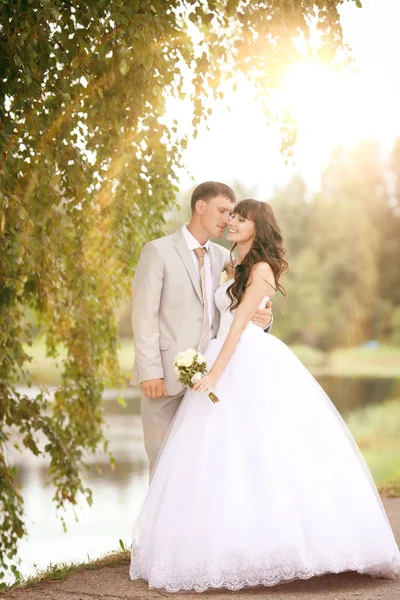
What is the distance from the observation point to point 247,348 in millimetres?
4449

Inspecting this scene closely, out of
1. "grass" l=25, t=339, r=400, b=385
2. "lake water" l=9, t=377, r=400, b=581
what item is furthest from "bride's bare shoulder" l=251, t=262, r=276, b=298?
"grass" l=25, t=339, r=400, b=385

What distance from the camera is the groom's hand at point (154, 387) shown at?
450 centimetres

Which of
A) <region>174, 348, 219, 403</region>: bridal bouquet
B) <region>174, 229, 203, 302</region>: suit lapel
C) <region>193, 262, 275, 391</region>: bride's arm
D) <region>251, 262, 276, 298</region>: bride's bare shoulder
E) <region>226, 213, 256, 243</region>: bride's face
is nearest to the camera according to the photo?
<region>174, 348, 219, 403</region>: bridal bouquet

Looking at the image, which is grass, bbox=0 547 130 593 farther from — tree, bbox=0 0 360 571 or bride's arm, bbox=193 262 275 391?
bride's arm, bbox=193 262 275 391

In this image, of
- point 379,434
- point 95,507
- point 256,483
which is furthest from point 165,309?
point 379,434

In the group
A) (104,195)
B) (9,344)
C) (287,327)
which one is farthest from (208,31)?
(287,327)

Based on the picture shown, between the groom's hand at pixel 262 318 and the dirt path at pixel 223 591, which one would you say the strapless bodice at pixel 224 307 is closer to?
the groom's hand at pixel 262 318

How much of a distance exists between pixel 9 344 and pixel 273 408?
2.00 m

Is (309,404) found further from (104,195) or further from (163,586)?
(104,195)

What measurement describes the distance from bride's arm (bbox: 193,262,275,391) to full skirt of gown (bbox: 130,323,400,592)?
115 millimetres

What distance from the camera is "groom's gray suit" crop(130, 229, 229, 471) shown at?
14.9ft

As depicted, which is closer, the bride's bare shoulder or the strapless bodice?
the bride's bare shoulder

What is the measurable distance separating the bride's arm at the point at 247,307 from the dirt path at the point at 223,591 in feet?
3.30

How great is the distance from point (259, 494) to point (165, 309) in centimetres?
116
